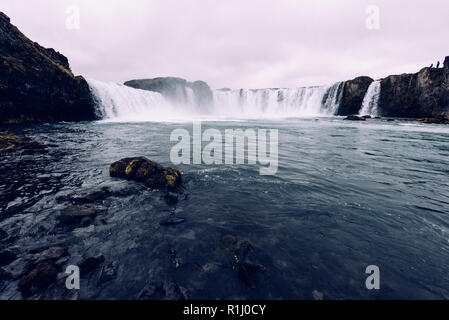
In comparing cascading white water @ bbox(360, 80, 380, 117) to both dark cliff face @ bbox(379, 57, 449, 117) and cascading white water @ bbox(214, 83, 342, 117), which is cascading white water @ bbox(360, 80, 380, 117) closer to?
dark cliff face @ bbox(379, 57, 449, 117)

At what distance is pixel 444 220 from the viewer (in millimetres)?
4969

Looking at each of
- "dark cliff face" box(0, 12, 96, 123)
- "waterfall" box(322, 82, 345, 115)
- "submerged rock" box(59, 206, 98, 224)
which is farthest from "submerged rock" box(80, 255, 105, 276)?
"waterfall" box(322, 82, 345, 115)

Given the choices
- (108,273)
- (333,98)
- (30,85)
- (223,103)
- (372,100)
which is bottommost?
(108,273)

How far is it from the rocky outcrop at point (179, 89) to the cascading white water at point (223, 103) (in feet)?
6.70

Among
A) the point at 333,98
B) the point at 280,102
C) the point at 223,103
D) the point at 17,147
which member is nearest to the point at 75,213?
the point at 17,147

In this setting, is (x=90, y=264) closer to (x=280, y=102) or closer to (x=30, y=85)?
(x=30, y=85)

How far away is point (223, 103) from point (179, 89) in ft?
75.0

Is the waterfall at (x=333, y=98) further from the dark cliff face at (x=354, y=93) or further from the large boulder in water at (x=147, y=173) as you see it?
the large boulder in water at (x=147, y=173)

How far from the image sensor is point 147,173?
23.6 feet

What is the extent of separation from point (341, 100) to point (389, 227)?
61.5 m

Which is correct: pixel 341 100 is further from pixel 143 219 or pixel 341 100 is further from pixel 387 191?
pixel 143 219

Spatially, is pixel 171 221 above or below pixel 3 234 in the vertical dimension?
below

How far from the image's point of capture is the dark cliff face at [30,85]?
20781 millimetres
